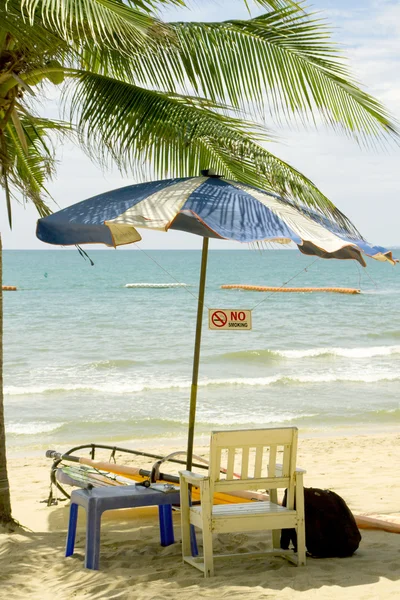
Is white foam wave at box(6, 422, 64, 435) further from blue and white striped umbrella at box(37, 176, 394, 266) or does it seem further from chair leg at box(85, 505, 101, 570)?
blue and white striped umbrella at box(37, 176, 394, 266)

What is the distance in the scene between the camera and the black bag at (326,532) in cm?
461

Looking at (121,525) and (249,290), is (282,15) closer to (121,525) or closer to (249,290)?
(121,525)

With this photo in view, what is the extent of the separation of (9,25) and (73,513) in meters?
2.95

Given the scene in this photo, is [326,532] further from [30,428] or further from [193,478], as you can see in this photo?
[30,428]

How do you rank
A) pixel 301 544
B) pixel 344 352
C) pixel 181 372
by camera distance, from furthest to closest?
1. pixel 344 352
2. pixel 181 372
3. pixel 301 544

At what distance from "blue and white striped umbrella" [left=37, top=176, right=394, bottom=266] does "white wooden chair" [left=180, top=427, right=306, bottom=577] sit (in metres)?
1.10

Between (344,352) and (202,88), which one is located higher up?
(202,88)

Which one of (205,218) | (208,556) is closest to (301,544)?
(208,556)

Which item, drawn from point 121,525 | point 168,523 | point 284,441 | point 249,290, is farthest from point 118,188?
point 249,290

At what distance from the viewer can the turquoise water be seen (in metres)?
12.0

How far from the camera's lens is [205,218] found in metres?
4.19

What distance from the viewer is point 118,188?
4.87 m

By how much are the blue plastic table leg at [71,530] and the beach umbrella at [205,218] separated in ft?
5.54

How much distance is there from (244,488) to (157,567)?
0.80 m
